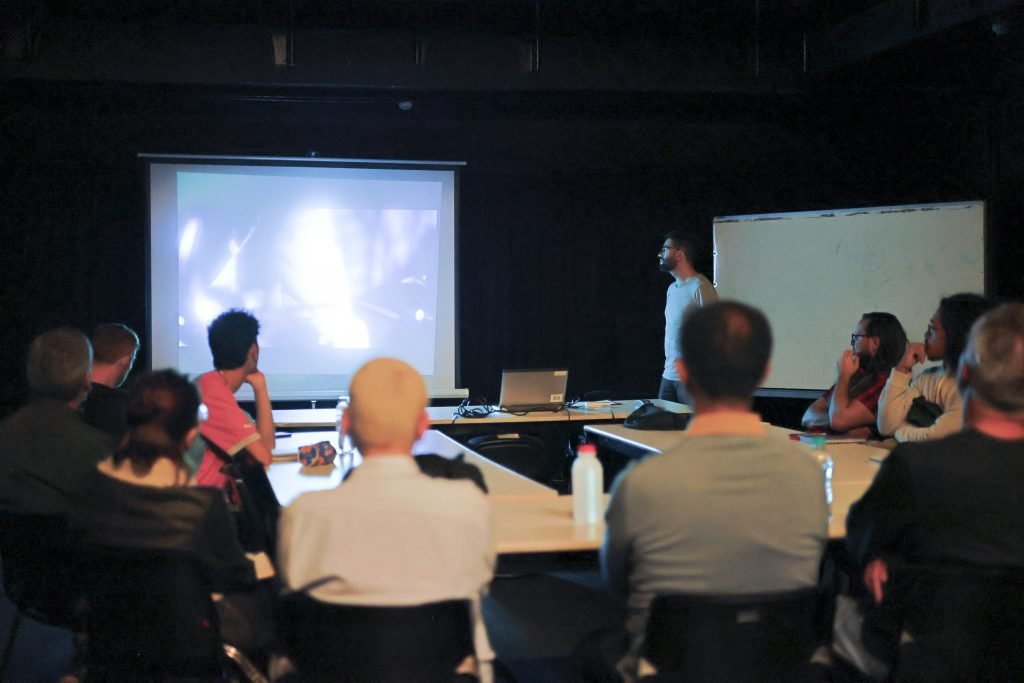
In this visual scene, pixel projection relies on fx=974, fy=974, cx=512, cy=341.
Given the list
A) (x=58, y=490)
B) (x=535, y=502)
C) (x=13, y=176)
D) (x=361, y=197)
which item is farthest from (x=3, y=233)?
(x=535, y=502)

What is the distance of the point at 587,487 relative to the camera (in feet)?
8.14

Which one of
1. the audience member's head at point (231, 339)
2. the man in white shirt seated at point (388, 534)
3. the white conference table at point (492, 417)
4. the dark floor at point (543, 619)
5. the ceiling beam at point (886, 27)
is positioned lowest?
the dark floor at point (543, 619)

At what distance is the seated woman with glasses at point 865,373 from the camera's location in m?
4.16

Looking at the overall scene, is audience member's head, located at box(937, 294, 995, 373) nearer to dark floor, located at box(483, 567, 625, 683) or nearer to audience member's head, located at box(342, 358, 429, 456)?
dark floor, located at box(483, 567, 625, 683)

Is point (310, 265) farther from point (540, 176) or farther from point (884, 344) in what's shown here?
point (884, 344)

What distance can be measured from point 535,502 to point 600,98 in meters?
4.00

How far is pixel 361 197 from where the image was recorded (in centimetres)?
649

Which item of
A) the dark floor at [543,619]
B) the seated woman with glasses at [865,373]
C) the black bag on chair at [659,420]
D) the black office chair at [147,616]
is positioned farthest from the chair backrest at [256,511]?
the seated woman with glasses at [865,373]

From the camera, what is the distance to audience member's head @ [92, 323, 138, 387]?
11.9 feet

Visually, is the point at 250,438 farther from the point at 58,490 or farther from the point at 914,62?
the point at 914,62

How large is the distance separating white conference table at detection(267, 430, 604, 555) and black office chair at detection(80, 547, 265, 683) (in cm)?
28

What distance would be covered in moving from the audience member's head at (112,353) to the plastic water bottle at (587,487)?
201cm

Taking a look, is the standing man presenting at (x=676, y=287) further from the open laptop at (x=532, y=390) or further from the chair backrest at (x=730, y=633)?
the chair backrest at (x=730, y=633)

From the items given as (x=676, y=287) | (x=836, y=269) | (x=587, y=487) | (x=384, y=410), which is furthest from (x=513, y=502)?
(x=836, y=269)
